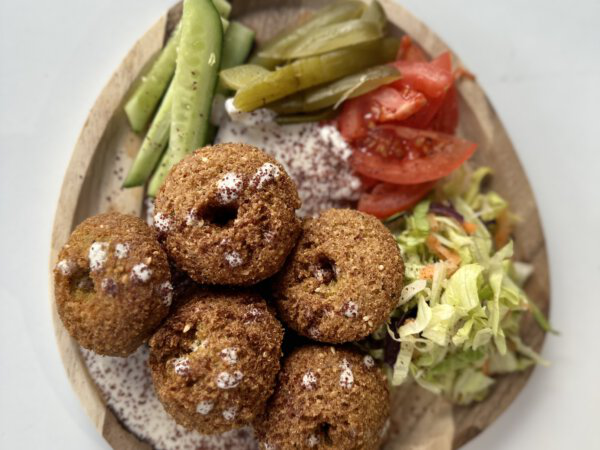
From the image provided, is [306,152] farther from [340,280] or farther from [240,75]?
[340,280]

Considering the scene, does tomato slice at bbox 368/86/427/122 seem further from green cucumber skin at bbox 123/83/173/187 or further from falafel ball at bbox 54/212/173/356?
falafel ball at bbox 54/212/173/356

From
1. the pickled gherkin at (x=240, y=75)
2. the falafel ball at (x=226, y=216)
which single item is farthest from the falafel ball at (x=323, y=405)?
the pickled gherkin at (x=240, y=75)

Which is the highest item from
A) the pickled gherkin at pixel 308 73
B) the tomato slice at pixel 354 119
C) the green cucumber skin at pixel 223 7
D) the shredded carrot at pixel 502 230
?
the green cucumber skin at pixel 223 7

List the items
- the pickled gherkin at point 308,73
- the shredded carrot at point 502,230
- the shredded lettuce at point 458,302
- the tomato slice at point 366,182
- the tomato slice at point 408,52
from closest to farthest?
the shredded lettuce at point 458,302
the pickled gherkin at point 308,73
the tomato slice at point 366,182
the tomato slice at point 408,52
the shredded carrot at point 502,230

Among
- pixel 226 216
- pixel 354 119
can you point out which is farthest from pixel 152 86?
pixel 354 119

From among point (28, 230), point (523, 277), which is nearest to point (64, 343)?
point (28, 230)

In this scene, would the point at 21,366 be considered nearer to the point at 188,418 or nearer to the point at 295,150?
→ the point at 188,418

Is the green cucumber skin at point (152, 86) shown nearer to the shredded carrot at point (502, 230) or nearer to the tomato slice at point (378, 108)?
the tomato slice at point (378, 108)
